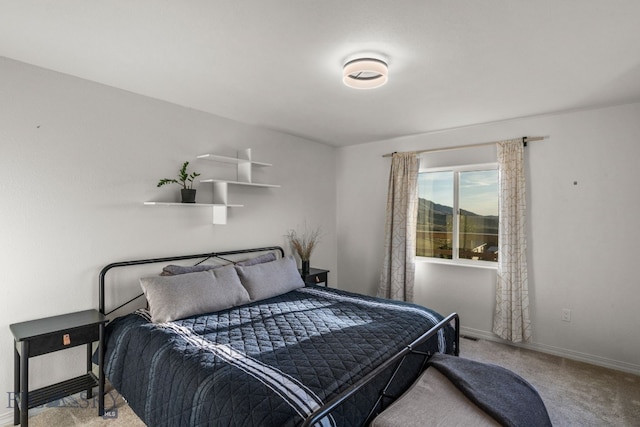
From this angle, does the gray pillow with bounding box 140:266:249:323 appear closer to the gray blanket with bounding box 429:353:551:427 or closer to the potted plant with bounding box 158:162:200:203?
the potted plant with bounding box 158:162:200:203

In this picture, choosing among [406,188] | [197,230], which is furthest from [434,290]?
[197,230]

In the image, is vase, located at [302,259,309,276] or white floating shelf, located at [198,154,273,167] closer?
white floating shelf, located at [198,154,273,167]

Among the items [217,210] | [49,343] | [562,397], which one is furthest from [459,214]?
[49,343]

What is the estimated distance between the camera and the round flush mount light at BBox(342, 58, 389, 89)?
215 cm

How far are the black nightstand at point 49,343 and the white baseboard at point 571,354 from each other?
3.75 m

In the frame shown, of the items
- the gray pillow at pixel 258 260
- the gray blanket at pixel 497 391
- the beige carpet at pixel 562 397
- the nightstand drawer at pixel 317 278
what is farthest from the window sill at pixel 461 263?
the gray blanket at pixel 497 391

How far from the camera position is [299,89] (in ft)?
9.14

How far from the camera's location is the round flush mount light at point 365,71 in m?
2.15

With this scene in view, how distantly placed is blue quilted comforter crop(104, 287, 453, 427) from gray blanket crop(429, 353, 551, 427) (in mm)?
265

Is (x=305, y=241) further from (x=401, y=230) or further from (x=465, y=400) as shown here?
(x=465, y=400)

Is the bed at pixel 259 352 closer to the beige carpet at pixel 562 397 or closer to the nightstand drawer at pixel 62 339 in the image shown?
the nightstand drawer at pixel 62 339

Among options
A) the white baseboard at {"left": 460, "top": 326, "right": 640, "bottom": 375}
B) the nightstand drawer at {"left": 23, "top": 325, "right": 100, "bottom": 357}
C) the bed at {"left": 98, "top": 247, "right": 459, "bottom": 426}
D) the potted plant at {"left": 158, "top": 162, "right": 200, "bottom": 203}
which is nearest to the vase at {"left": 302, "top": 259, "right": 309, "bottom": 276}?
the bed at {"left": 98, "top": 247, "right": 459, "bottom": 426}

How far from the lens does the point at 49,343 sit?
2100mm

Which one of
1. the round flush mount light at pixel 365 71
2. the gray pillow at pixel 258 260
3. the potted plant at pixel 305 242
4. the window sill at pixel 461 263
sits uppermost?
the round flush mount light at pixel 365 71
